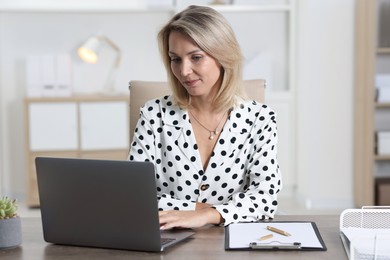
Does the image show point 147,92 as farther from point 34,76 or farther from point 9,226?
point 34,76

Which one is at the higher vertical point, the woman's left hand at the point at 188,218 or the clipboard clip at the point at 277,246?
the woman's left hand at the point at 188,218

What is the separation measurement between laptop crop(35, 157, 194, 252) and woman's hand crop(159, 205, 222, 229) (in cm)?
5

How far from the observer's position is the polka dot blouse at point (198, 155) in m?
2.20

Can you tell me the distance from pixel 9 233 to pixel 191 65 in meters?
0.69

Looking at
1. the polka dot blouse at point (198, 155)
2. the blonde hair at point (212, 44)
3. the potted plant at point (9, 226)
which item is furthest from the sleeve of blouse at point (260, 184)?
the potted plant at point (9, 226)

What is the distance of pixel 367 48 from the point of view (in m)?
4.58

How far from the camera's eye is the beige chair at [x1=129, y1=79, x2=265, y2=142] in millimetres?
2439

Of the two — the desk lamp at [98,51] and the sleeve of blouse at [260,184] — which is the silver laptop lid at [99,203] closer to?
the sleeve of blouse at [260,184]

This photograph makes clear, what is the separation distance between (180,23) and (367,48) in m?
2.72

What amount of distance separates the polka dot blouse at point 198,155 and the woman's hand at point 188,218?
0.26m

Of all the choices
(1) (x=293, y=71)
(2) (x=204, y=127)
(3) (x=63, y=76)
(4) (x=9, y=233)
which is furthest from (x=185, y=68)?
(1) (x=293, y=71)

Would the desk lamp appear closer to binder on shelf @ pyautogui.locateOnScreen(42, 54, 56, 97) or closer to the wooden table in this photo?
binder on shelf @ pyautogui.locateOnScreen(42, 54, 56, 97)

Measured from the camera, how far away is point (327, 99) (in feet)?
15.6

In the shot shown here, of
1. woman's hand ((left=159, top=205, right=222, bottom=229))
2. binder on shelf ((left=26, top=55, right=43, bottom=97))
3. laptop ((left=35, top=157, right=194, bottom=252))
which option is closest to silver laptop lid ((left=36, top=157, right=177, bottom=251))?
laptop ((left=35, top=157, right=194, bottom=252))
